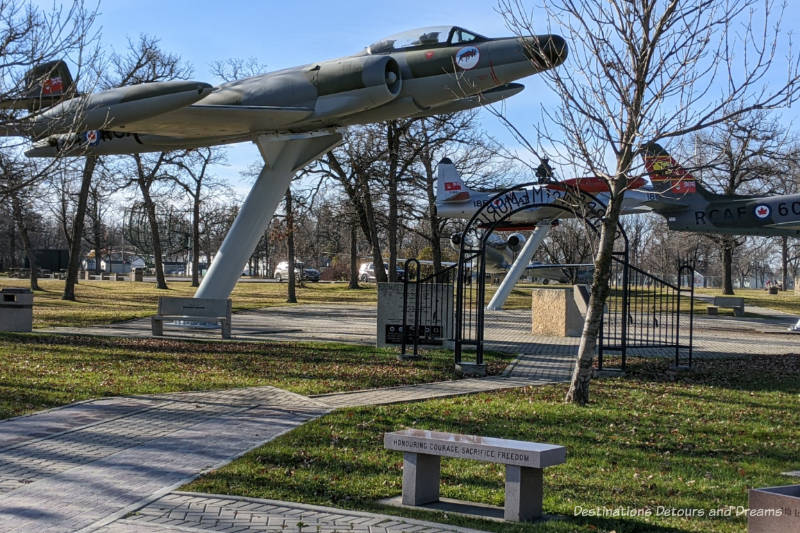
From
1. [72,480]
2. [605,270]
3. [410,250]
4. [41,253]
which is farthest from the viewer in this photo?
[41,253]

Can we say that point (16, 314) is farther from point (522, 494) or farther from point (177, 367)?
point (522, 494)

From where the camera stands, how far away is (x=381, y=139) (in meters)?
35.8

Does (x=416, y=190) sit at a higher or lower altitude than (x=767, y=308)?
higher

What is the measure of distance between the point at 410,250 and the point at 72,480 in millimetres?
61200

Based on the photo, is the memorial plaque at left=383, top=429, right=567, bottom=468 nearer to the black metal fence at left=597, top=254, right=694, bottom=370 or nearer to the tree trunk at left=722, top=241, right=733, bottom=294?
the black metal fence at left=597, top=254, right=694, bottom=370

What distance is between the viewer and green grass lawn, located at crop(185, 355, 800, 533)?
20.1 ft

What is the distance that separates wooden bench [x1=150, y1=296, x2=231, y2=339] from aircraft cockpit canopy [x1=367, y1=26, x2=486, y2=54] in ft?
23.0

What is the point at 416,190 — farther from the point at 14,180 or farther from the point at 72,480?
the point at 72,480

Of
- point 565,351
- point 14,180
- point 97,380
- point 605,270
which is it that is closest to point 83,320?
point 14,180

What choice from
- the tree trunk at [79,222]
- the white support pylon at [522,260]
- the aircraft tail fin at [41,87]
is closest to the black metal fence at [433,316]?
the aircraft tail fin at [41,87]

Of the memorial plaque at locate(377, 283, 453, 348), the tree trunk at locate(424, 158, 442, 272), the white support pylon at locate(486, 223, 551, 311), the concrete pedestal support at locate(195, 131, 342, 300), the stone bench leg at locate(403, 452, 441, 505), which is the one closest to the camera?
the stone bench leg at locate(403, 452, 441, 505)

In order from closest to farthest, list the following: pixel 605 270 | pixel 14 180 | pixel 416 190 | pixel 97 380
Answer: pixel 605 270 → pixel 97 380 → pixel 14 180 → pixel 416 190

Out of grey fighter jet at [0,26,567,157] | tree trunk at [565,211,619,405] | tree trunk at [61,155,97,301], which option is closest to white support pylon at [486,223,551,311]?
grey fighter jet at [0,26,567,157]

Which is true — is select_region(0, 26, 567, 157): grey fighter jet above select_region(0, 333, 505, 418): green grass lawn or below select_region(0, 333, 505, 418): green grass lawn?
above
